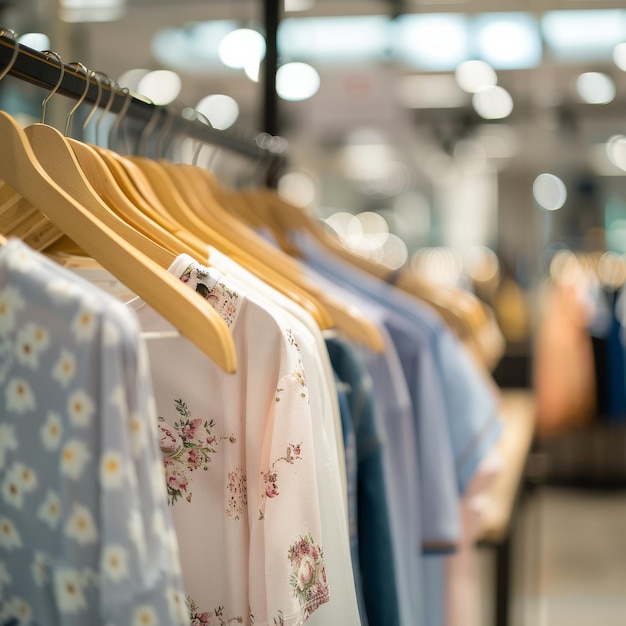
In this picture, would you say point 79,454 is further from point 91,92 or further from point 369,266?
point 369,266

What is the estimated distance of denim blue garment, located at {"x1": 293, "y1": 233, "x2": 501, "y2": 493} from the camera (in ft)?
5.27

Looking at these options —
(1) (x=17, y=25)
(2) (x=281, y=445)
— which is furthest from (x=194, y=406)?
(1) (x=17, y=25)

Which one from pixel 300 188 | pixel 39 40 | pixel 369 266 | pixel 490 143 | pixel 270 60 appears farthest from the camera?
pixel 300 188

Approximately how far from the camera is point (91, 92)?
1067 millimetres

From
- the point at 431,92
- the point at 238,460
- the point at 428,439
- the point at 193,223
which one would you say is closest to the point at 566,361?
the point at 431,92

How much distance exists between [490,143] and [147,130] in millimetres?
3938

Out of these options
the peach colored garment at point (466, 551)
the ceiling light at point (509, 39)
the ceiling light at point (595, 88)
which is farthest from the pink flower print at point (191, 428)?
the ceiling light at point (595, 88)

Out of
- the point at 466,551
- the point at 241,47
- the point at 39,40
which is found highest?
the point at 241,47

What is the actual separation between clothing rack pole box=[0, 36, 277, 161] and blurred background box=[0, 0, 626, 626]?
13.5 inches

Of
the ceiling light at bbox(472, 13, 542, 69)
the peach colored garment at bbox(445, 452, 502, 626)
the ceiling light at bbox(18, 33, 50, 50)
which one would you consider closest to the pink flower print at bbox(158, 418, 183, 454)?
the peach colored garment at bbox(445, 452, 502, 626)

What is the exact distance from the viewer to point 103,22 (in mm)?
2838

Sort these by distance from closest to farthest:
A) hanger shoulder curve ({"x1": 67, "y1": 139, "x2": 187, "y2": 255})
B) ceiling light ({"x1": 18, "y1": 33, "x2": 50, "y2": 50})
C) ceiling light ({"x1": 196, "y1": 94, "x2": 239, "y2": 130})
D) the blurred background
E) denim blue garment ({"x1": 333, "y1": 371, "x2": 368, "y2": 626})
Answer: hanger shoulder curve ({"x1": 67, "y1": 139, "x2": 187, "y2": 255})
denim blue garment ({"x1": 333, "y1": 371, "x2": 368, "y2": 626})
ceiling light ({"x1": 18, "y1": 33, "x2": 50, "y2": 50})
the blurred background
ceiling light ({"x1": 196, "y1": 94, "x2": 239, "y2": 130})

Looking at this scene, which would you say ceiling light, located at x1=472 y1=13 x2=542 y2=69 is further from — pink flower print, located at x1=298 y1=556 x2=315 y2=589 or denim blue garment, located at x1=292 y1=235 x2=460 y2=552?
pink flower print, located at x1=298 y1=556 x2=315 y2=589

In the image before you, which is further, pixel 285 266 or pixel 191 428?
pixel 285 266
